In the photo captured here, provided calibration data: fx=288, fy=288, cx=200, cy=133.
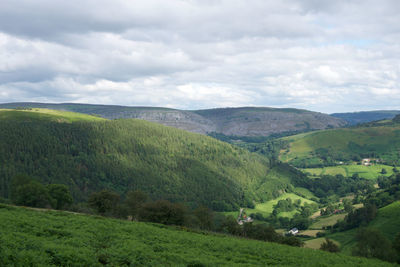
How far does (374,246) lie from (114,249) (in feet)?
266

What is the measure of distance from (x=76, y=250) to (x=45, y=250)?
10.8 ft

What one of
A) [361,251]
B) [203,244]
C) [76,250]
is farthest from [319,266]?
[361,251]

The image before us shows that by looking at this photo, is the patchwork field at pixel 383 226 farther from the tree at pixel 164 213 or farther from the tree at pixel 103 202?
the tree at pixel 103 202

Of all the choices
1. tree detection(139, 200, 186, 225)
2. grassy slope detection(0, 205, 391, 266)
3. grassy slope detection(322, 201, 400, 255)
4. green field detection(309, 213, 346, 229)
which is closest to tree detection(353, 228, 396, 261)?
grassy slope detection(0, 205, 391, 266)

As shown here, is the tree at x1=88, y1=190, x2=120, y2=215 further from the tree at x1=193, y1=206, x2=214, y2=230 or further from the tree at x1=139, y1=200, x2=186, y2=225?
the tree at x1=193, y1=206, x2=214, y2=230

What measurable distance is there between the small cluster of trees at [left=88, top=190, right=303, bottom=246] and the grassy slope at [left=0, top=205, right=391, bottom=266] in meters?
36.0

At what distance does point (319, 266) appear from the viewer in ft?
165

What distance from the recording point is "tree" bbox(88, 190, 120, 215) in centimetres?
10326

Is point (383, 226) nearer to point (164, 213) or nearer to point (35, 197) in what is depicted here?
point (164, 213)

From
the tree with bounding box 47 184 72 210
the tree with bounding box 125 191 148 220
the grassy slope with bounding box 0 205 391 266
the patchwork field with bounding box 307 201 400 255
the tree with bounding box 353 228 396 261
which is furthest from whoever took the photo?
the patchwork field with bounding box 307 201 400 255

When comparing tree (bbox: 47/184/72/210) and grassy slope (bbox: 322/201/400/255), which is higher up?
tree (bbox: 47/184/72/210)

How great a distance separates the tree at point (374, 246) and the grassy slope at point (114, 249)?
28.8m

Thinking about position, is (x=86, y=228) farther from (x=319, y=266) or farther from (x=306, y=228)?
(x=306, y=228)

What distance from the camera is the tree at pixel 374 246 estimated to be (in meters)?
80.6
